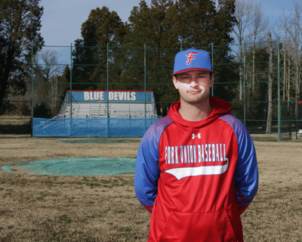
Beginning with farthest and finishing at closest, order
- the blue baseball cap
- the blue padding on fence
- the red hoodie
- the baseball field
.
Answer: the blue padding on fence, the baseball field, the blue baseball cap, the red hoodie

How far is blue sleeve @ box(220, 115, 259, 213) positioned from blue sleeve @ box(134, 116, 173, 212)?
15.9 inches

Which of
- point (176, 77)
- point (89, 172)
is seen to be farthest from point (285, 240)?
point (89, 172)

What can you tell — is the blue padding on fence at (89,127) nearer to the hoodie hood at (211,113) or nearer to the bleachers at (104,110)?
the bleachers at (104,110)

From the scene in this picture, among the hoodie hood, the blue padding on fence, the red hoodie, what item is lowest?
the blue padding on fence

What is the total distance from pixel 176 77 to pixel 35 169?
9850 mm

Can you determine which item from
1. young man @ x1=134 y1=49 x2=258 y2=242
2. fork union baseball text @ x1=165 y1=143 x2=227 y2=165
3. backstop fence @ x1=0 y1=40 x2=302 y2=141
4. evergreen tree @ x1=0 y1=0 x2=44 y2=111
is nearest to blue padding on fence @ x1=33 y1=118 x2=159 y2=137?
backstop fence @ x1=0 y1=40 x2=302 y2=141

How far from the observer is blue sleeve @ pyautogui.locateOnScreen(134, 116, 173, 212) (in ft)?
7.10

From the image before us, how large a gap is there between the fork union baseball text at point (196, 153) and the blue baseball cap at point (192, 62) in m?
0.45

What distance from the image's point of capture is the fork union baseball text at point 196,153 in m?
2.09

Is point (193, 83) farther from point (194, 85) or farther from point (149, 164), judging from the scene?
point (149, 164)

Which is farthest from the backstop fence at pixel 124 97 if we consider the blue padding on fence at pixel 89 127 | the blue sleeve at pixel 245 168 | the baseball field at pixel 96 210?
the blue sleeve at pixel 245 168

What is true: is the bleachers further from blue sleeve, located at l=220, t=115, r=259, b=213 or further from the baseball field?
blue sleeve, located at l=220, t=115, r=259, b=213

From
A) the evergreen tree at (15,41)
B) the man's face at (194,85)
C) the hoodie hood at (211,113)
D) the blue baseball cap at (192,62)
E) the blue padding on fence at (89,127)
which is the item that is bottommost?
the blue padding on fence at (89,127)

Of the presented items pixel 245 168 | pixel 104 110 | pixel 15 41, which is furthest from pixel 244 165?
pixel 15 41
